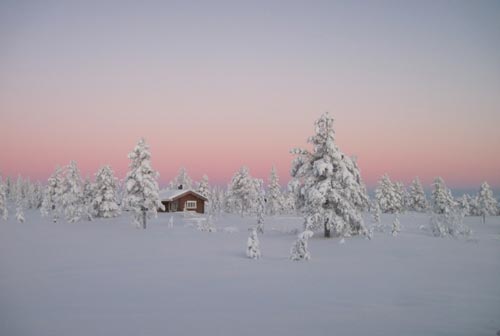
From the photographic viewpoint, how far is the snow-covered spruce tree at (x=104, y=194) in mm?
52094

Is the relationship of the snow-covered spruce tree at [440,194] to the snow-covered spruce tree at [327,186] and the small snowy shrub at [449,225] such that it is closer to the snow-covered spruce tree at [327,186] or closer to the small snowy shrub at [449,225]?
the small snowy shrub at [449,225]

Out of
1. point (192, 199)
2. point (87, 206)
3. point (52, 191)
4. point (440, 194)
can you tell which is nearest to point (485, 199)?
point (440, 194)

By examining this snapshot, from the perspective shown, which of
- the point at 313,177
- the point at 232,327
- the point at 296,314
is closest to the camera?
the point at 232,327

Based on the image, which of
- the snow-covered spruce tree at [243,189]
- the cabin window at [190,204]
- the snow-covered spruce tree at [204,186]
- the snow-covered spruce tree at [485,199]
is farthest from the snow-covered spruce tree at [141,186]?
the snow-covered spruce tree at [485,199]

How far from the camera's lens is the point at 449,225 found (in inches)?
1182

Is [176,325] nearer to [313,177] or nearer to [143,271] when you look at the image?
[143,271]

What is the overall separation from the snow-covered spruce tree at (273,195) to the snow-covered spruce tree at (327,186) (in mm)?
45661

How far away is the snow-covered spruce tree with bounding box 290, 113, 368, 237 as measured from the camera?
27969mm

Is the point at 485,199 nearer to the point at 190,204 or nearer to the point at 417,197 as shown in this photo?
the point at 417,197

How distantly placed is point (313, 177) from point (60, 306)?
22.7 metres

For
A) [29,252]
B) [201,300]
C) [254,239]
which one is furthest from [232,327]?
[29,252]

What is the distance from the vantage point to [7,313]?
379 inches

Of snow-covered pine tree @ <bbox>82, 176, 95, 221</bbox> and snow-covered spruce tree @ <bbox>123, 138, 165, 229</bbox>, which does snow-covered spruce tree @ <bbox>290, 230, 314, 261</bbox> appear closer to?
snow-covered spruce tree @ <bbox>123, 138, 165, 229</bbox>

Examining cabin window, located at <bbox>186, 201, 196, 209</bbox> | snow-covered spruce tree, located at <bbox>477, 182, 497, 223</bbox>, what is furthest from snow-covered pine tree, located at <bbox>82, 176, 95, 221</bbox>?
snow-covered spruce tree, located at <bbox>477, 182, 497, 223</bbox>
